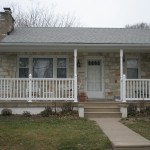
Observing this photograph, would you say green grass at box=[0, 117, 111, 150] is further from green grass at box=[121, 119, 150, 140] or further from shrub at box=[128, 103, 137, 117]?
shrub at box=[128, 103, 137, 117]

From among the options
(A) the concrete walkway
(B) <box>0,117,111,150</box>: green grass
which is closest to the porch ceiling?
(B) <box>0,117,111,150</box>: green grass

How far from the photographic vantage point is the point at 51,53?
49.4 feet

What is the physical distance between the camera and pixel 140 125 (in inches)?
396

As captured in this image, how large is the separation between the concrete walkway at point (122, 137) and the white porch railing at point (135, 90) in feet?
8.41

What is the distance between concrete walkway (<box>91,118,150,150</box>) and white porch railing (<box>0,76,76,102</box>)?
2740mm

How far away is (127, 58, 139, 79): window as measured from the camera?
15344 mm

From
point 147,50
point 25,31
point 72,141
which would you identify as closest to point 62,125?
point 72,141

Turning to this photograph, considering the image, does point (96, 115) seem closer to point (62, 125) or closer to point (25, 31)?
point (62, 125)

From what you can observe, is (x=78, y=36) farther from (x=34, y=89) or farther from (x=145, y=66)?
(x=34, y=89)

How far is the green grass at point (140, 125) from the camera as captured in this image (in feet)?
28.3

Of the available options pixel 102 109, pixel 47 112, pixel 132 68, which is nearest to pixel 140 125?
pixel 102 109

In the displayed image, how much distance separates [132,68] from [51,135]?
812 centimetres

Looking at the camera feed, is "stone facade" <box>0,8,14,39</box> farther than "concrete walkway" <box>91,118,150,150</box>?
Yes

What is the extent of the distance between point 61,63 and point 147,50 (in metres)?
4.29
